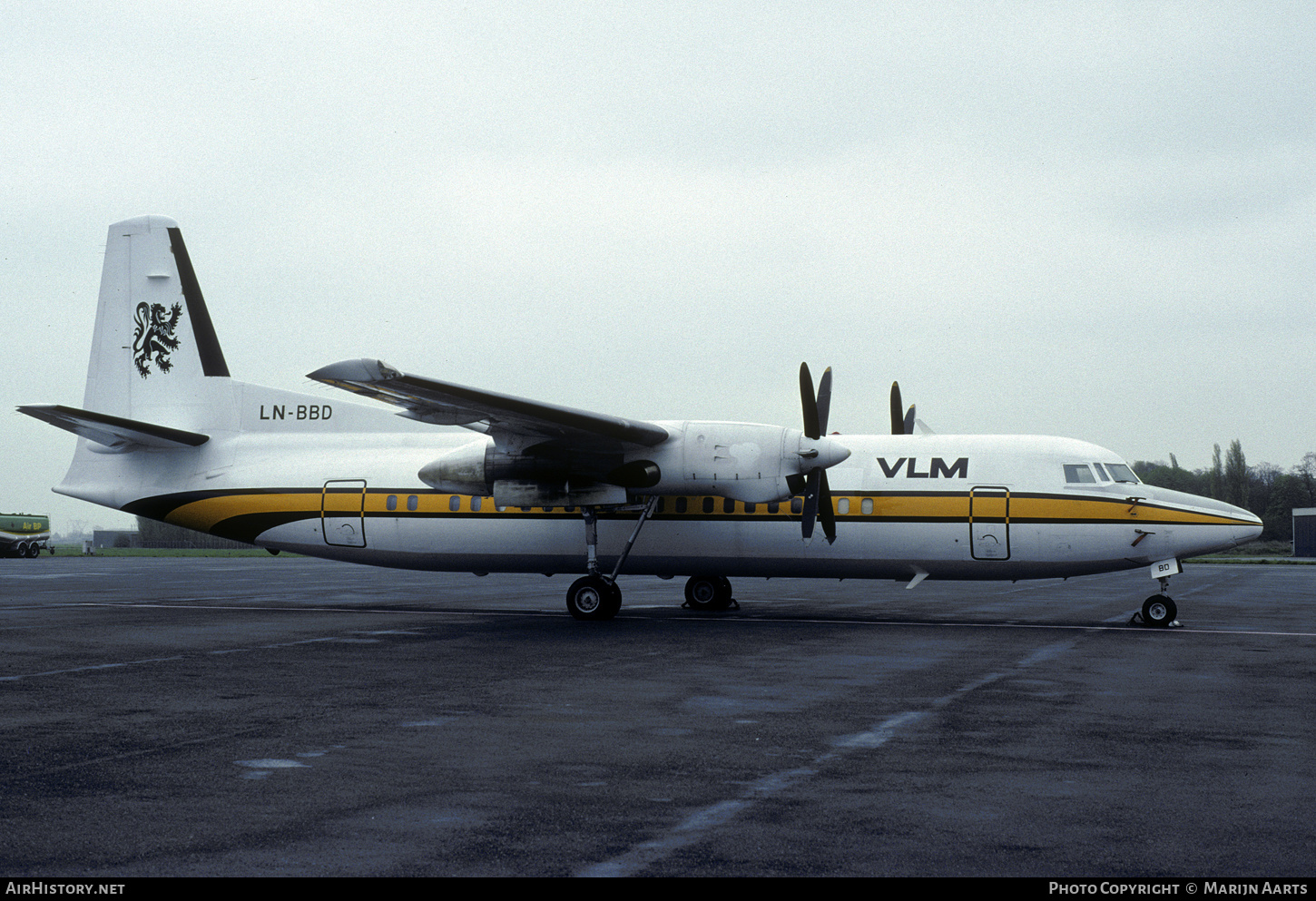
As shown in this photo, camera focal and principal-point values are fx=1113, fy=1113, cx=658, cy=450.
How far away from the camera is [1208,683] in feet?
42.3

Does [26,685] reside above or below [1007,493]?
below

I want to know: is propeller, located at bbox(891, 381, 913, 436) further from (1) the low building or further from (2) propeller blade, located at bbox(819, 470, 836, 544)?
(1) the low building

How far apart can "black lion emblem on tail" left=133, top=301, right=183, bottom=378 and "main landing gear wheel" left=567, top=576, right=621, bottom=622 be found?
1154 cm

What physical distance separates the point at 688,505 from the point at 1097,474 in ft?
25.4

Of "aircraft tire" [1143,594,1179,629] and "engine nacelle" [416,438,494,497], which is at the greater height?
"engine nacelle" [416,438,494,497]

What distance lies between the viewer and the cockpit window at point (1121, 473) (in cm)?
2070

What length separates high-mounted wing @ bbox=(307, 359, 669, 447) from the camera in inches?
680

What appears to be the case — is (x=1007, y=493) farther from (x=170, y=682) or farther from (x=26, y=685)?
(x=26, y=685)

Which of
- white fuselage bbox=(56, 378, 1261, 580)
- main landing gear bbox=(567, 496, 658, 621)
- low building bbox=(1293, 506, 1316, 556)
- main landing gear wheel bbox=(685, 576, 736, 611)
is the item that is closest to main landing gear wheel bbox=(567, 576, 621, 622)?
main landing gear bbox=(567, 496, 658, 621)
